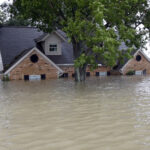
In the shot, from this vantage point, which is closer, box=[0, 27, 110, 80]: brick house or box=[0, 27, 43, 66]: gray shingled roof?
box=[0, 27, 110, 80]: brick house

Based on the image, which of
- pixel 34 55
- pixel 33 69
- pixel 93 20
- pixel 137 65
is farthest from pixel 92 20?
pixel 137 65

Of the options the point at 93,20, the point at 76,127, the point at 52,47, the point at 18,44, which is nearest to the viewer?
the point at 76,127

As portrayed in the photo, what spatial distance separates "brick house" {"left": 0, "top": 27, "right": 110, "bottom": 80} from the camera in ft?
101

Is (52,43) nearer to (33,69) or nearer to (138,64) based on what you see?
(33,69)

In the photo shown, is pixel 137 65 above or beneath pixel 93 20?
beneath

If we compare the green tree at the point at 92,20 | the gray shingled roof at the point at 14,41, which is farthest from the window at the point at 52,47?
the green tree at the point at 92,20

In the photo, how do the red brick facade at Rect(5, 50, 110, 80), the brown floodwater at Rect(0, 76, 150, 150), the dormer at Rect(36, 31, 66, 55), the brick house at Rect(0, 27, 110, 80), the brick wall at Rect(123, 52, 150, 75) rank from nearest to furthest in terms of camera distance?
1. the brown floodwater at Rect(0, 76, 150, 150)
2. the red brick facade at Rect(5, 50, 110, 80)
3. the brick house at Rect(0, 27, 110, 80)
4. the dormer at Rect(36, 31, 66, 55)
5. the brick wall at Rect(123, 52, 150, 75)

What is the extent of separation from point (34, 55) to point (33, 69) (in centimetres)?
153

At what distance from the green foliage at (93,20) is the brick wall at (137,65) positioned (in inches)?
425

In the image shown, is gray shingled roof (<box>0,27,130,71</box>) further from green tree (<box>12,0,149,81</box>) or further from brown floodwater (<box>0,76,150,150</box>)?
brown floodwater (<box>0,76,150,150</box>)

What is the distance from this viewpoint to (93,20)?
22.9 metres

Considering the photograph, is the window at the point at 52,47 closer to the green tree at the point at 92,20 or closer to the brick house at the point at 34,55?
the brick house at the point at 34,55

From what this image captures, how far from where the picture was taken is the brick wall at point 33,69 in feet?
100

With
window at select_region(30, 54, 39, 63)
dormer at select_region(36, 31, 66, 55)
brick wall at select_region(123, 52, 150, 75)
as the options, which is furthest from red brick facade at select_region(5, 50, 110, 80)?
brick wall at select_region(123, 52, 150, 75)
